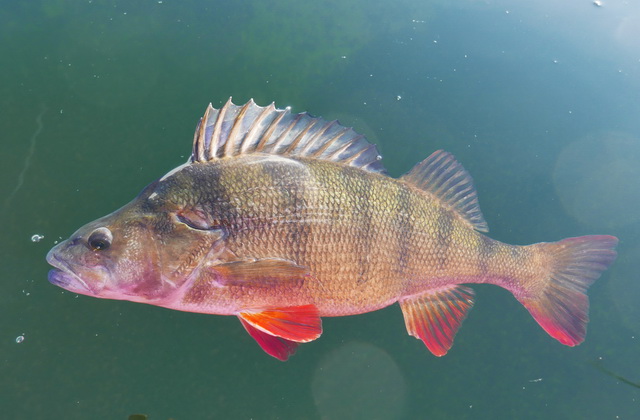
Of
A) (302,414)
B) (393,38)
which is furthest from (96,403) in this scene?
(393,38)

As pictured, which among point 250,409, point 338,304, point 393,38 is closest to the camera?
point 338,304

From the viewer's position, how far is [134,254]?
1.50 metres

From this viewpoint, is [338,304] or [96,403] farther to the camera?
[96,403]

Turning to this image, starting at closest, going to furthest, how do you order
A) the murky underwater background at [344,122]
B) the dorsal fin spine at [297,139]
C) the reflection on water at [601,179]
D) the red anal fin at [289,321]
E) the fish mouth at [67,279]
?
the fish mouth at [67,279], the red anal fin at [289,321], the dorsal fin spine at [297,139], the murky underwater background at [344,122], the reflection on water at [601,179]

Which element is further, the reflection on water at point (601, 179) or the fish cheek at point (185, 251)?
the reflection on water at point (601, 179)

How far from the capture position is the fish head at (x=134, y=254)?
148 cm

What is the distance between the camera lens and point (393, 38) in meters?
2.48

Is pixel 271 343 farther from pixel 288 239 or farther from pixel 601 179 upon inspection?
pixel 601 179

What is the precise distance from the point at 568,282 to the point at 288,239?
136 cm

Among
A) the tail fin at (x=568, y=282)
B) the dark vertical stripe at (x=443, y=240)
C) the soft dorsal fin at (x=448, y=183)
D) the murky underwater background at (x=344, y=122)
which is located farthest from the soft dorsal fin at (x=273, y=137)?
the tail fin at (x=568, y=282)

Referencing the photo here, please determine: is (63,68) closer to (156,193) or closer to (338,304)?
(156,193)

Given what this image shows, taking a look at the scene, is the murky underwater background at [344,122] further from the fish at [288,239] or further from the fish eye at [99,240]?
the fish eye at [99,240]

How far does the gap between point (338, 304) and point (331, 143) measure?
652 millimetres

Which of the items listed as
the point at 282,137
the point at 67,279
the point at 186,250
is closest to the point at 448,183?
the point at 282,137
